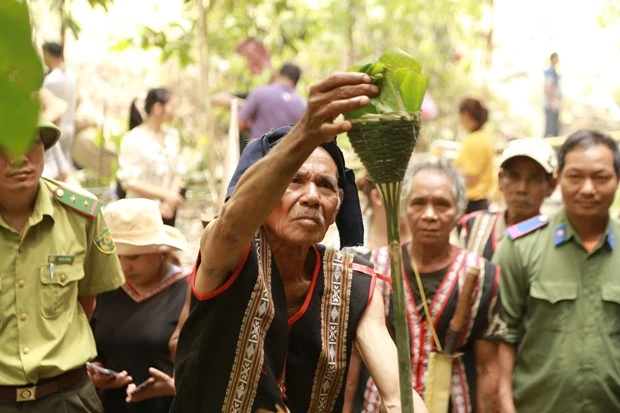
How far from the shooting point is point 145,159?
8.04 metres

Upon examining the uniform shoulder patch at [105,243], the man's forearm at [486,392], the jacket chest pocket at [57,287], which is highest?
the uniform shoulder patch at [105,243]

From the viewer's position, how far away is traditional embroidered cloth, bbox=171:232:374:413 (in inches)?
114

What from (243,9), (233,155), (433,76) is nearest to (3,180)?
(233,155)

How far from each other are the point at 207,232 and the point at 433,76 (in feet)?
46.3

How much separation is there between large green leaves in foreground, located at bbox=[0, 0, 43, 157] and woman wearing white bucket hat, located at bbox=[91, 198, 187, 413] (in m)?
3.92

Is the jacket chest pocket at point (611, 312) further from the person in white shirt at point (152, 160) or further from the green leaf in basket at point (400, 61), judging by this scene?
the person in white shirt at point (152, 160)

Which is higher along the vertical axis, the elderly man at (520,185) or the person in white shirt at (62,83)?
the person in white shirt at (62,83)

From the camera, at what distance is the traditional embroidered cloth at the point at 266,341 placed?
290 centimetres

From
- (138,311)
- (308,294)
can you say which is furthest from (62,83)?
(308,294)

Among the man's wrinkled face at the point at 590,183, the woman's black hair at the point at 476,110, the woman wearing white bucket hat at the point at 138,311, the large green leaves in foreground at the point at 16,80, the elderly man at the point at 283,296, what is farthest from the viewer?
the woman's black hair at the point at 476,110

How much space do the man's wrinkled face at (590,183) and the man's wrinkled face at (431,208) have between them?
1.74 ft

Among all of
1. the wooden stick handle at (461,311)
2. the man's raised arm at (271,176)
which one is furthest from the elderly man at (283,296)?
the wooden stick handle at (461,311)

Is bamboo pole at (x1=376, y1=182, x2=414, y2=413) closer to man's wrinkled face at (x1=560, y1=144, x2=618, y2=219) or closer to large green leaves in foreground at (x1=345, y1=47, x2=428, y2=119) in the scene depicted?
large green leaves in foreground at (x1=345, y1=47, x2=428, y2=119)

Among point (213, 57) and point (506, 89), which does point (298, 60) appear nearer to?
point (213, 57)
